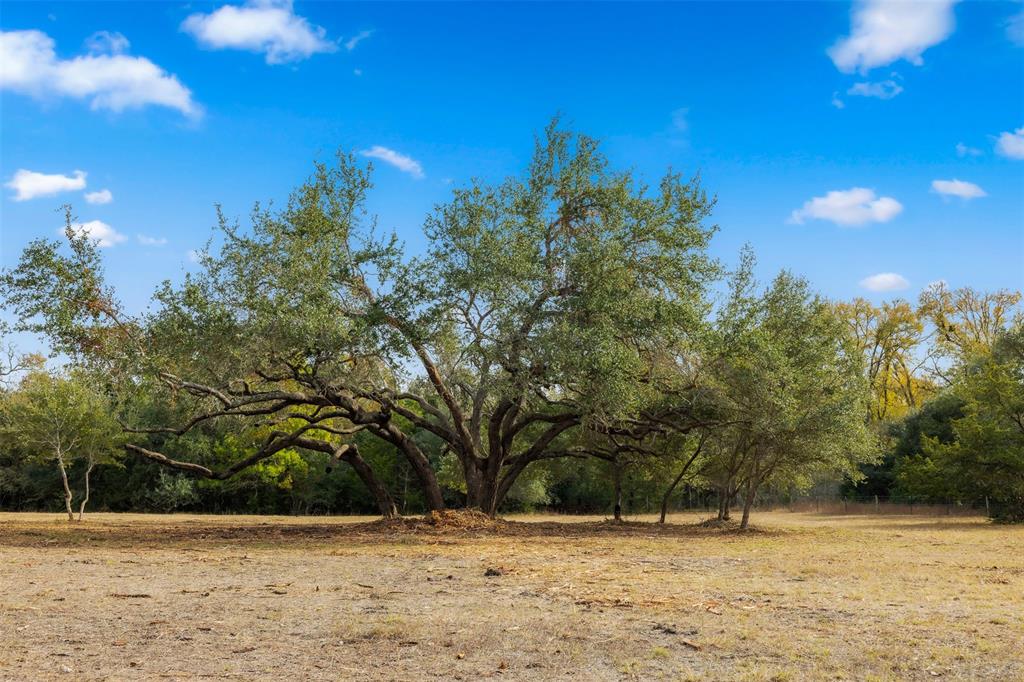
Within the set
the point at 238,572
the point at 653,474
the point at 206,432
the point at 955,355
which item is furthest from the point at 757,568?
A: the point at 955,355

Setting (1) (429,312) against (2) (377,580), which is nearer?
(2) (377,580)

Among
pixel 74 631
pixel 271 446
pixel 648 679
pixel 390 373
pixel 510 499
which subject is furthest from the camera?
pixel 510 499

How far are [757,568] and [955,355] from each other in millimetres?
48616

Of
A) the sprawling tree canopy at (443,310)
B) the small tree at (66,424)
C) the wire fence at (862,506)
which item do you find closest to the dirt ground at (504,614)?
the sprawling tree canopy at (443,310)

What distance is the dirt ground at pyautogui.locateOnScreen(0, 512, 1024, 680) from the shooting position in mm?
7270

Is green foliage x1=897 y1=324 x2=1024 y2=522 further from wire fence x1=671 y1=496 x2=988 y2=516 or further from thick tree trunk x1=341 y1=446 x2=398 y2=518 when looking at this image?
thick tree trunk x1=341 y1=446 x2=398 y2=518

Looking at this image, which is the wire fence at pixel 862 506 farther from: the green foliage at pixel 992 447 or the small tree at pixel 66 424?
the small tree at pixel 66 424

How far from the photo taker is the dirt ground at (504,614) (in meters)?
7.27

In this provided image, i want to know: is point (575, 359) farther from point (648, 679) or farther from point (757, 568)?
point (648, 679)

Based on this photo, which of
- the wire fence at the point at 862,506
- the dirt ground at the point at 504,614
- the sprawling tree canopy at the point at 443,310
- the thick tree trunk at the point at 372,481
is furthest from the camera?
the wire fence at the point at 862,506

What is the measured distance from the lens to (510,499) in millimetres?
51062

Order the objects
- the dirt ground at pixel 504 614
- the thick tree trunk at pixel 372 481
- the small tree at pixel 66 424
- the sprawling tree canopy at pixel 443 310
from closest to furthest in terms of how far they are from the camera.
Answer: the dirt ground at pixel 504 614 < the sprawling tree canopy at pixel 443 310 < the thick tree trunk at pixel 372 481 < the small tree at pixel 66 424

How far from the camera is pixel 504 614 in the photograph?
9.74 m

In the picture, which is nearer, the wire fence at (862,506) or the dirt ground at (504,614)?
the dirt ground at (504,614)
